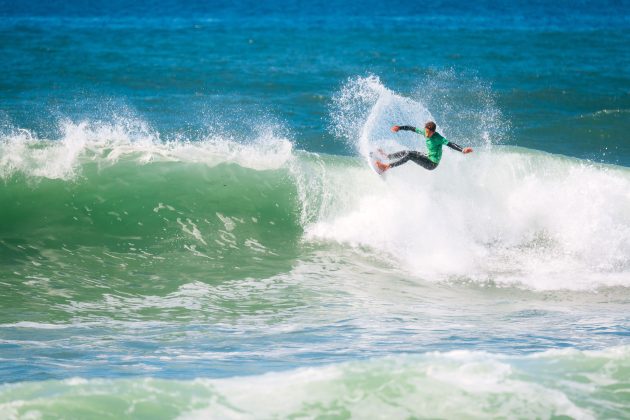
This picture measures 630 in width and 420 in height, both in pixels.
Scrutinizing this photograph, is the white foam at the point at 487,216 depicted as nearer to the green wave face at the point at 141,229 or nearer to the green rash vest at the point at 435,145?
the green wave face at the point at 141,229

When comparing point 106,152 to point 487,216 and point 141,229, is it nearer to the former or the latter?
point 141,229

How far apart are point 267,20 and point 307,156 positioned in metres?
40.7

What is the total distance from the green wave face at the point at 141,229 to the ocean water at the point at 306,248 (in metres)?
0.04

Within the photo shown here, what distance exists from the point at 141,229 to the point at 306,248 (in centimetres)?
263

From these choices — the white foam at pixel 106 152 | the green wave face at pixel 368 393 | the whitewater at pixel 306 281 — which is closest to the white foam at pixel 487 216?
the whitewater at pixel 306 281

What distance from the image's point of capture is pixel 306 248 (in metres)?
13.5

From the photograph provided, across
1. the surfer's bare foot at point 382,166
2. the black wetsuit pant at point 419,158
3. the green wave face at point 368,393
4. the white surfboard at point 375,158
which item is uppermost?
the white surfboard at point 375,158

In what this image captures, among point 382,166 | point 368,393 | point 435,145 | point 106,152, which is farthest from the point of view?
point 106,152

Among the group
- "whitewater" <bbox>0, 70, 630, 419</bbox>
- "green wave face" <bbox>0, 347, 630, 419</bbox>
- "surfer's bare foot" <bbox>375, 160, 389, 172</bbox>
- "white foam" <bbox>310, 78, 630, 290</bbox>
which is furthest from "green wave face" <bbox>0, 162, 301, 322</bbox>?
"green wave face" <bbox>0, 347, 630, 419</bbox>

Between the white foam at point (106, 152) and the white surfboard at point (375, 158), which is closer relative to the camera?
the white surfboard at point (375, 158)

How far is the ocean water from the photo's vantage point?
687 centimetres

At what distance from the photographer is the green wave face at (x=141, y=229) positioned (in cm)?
1165

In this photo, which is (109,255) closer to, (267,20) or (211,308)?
(211,308)

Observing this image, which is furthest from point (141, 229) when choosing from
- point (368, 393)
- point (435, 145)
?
point (368, 393)
